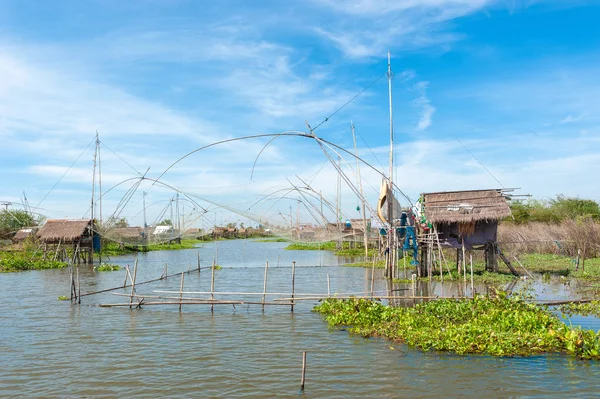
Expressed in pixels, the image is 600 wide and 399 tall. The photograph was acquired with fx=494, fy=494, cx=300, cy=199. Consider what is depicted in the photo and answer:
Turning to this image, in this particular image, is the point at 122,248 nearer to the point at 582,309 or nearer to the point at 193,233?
the point at 193,233

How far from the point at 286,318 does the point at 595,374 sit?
5.61m

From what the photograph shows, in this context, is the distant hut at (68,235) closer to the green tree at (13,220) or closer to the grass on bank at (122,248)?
the grass on bank at (122,248)

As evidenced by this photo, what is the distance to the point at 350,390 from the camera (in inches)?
246

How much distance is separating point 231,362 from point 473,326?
379cm

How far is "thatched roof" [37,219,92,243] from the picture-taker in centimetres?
2295

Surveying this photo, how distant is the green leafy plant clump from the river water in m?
0.20

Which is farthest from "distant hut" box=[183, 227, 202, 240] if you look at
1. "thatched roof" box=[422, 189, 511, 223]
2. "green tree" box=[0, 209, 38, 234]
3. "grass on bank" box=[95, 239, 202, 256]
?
"thatched roof" box=[422, 189, 511, 223]

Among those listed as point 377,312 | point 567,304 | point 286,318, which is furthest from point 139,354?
point 567,304

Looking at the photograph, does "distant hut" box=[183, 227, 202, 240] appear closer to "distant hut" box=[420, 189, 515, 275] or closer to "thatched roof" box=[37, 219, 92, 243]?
"thatched roof" box=[37, 219, 92, 243]

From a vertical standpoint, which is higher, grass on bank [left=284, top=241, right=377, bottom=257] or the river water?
grass on bank [left=284, top=241, right=377, bottom=257]

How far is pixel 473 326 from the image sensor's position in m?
7.72

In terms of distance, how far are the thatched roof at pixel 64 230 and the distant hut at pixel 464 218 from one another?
15958 millimetres

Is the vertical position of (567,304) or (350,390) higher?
(567,304)

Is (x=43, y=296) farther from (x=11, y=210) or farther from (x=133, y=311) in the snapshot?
(x=11, y=210)
